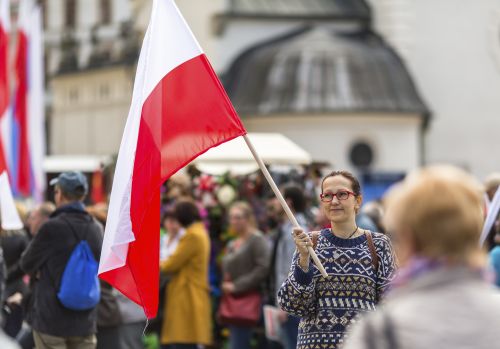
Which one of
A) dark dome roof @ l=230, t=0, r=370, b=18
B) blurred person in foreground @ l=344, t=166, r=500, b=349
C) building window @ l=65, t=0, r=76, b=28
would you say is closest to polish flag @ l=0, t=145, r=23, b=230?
blurred person in foreground @ l=344, t=166, r=500, b=349

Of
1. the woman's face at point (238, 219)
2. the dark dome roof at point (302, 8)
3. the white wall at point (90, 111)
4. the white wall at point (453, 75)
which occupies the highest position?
the dark dome roof at point (302, 8)

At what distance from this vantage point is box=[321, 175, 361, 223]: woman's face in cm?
662

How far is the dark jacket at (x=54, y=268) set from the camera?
8.91 meters

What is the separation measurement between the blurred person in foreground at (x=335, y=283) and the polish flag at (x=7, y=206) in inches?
183

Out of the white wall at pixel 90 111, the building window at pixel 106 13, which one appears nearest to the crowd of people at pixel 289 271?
the white wall at pixel 90 111

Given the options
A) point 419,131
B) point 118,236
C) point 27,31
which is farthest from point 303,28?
point 118,236

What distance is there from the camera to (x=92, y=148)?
58.3 metres

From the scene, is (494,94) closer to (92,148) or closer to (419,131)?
(419,131)

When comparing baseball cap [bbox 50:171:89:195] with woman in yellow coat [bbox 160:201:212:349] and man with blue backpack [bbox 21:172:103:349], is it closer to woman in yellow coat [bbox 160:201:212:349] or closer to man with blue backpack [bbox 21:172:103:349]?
man with blue backpack [bbox 21:172:103:349]

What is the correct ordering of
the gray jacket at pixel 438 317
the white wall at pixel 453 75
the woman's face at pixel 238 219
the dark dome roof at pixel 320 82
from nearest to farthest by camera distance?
the gray jacket at pixel 438 317
the woman's face at pixel 238 219
the dark dome roof at pixel 320 82
the white wall at pixel 453 75

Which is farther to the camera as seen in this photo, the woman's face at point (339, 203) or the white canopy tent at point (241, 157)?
the white canopy tent at point (241, 157)

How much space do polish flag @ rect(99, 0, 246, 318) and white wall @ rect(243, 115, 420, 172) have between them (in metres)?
30.2

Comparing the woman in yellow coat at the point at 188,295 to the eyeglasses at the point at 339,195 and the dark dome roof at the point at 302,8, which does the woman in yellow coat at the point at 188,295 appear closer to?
the eyeglasses at the point at 339,195

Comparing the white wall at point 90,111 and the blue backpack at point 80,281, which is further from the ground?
the blue backpack at point 80,281
